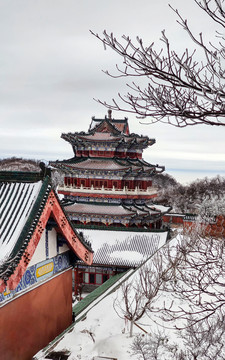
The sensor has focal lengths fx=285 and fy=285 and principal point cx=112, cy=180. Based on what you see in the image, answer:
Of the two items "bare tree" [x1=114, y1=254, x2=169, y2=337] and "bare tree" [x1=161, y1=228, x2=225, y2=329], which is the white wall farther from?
"bare tree" [x1=161, y1=228, x2=225, y2=329]

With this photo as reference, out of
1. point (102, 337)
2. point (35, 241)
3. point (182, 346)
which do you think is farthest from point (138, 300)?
point (35, 241)

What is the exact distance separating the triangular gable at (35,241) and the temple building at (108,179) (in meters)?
16.0

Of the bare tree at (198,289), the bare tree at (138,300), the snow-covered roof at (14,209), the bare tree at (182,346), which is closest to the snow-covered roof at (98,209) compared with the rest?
the bare tree at (198,289)

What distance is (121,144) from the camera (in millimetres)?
25672

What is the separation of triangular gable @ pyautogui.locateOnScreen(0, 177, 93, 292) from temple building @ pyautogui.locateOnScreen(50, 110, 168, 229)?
15988 mm

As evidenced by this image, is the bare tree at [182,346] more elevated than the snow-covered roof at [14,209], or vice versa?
the snow-covered roof at [14,209]

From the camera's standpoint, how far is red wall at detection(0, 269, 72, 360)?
236 inches

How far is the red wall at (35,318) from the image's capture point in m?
5.99

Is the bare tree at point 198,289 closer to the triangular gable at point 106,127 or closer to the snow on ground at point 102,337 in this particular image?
the snow on ground at point 102,337

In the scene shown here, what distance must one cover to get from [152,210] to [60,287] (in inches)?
735

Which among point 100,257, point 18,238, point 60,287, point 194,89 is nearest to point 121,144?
point 100,257

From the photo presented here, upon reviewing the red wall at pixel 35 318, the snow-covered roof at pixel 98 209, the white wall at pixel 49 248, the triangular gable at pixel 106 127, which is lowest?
the red wall at pixel 35 318

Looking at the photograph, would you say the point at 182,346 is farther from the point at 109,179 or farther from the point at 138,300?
the point at 109,179

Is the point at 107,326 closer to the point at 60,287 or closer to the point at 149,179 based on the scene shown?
the point at 60,287
